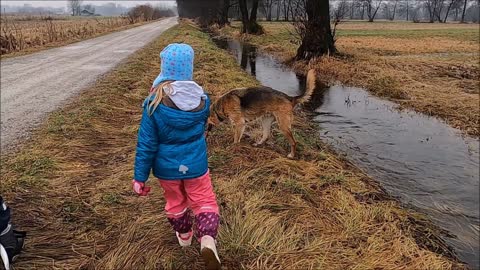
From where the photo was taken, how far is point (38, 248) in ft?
11.3

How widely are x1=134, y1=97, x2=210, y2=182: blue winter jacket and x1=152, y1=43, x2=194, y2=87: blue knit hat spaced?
0.25 m

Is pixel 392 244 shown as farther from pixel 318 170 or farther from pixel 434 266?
pixel 318 170

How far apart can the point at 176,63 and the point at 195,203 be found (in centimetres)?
114

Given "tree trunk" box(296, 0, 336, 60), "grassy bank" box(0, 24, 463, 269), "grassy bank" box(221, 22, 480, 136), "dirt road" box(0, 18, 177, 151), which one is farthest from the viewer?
"tree trunk" box(296, 0, 336, 60)

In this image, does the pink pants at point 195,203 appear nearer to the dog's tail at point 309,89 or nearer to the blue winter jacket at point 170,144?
the blue winter jacket at point 170,144

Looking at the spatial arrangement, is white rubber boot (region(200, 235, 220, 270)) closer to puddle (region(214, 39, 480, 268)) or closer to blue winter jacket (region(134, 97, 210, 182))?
blue winter jacket (region(134, 97, 210, 182))

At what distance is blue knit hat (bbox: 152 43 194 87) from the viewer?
2938 mm

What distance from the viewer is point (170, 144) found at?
9.98ft

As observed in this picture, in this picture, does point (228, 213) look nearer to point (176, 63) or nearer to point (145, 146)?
point (145, 146)

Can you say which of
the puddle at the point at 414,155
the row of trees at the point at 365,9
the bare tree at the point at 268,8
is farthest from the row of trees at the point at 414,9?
the puddle at the point at 414,155

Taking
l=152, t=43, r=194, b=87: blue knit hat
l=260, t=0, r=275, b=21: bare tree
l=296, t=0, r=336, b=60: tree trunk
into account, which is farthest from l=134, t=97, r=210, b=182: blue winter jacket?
l=260, t=0, r=275, b=21: bare tree

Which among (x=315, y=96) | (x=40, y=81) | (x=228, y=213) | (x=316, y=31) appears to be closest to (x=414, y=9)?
(x=316, y=31)

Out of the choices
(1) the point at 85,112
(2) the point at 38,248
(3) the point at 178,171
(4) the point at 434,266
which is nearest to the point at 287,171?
(4) the point at 434,266

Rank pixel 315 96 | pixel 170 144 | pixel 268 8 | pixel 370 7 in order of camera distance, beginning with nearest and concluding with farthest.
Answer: pixel 170 144
pixel 315 96
pixel 268 8
pixel 370 7
